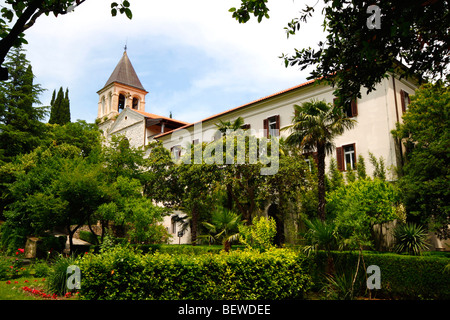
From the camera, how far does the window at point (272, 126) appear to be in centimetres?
2563

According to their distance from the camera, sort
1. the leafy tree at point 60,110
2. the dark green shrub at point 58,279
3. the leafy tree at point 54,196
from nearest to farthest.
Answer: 1. the dark green shrub at point 58,279
2. the leafy tree at point 54,196
3. the leafy tree at point 60,110

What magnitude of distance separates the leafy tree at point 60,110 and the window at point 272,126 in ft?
117

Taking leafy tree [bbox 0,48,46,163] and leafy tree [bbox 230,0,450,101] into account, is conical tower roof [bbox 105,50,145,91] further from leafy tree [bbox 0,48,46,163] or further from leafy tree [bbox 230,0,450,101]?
leafy tree [bbox 230,0,450,101]

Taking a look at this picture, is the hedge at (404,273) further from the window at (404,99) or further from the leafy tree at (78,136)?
the leafy tree at (78,136)

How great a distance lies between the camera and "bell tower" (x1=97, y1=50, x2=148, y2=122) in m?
51.5

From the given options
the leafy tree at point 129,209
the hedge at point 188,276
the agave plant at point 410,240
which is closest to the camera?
the hedge at point 188,276

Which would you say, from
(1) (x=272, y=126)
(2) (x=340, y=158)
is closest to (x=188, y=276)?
(2) (x=340, y=158)

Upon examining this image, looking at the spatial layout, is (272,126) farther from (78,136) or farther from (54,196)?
(78,136)

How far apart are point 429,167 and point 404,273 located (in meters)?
6.85

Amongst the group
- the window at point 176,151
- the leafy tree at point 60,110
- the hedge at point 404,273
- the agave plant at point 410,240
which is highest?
the leafy tree at point 60,110

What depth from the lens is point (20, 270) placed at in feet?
44.0

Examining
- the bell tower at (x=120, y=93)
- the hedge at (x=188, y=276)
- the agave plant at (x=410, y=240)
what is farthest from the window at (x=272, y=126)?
the bell tower at (x=120, y=93)

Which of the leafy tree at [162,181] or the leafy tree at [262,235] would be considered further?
the leafy tree at [162,181]
